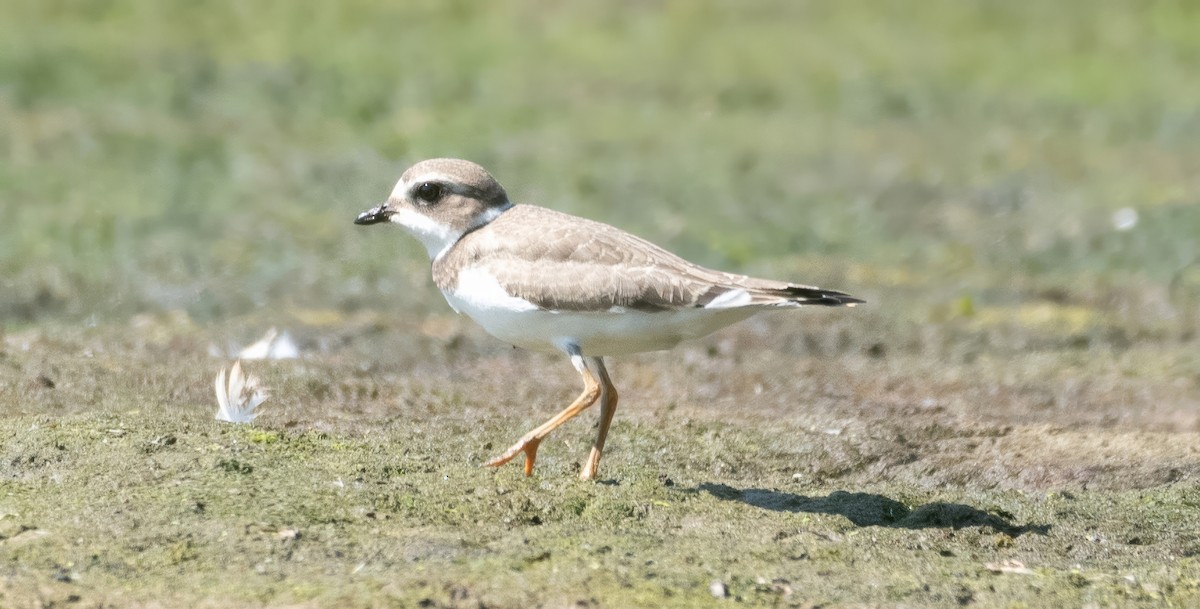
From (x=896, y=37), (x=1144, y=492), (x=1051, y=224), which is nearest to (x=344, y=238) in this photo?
(x=1051, y=224)

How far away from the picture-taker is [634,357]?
10.1 metres

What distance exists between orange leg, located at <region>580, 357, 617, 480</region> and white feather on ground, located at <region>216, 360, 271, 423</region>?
1.81 meters

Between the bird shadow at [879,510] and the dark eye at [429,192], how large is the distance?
1.83m

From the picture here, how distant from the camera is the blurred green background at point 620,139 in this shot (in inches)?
493

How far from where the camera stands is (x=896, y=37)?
2116 cm

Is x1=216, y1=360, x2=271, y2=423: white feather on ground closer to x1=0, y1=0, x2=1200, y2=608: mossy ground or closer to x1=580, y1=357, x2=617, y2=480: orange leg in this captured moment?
x1=0, y1=0, x2=1200, y2=608: mossy ground

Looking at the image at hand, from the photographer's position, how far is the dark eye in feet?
22.8

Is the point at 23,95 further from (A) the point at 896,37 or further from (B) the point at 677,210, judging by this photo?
(A) the point at 896,37

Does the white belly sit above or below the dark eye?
below

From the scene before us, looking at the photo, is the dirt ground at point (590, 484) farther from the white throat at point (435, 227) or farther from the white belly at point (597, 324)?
the white throat at point (435, 227)

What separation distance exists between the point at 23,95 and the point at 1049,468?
42.6ft

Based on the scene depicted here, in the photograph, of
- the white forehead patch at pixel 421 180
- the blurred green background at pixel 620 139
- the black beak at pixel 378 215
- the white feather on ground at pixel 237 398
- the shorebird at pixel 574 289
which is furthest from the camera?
the blurred green background at pixel 620 139

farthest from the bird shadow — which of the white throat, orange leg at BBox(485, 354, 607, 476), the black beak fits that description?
the black beak

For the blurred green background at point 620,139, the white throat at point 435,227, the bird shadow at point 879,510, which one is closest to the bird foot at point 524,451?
the bird shadow at point 879,510
